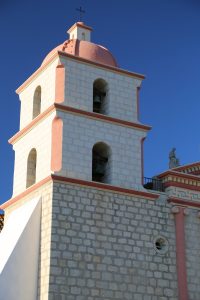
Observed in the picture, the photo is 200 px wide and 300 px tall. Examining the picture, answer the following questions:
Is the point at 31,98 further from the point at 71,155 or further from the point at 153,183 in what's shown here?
the point at 153,183

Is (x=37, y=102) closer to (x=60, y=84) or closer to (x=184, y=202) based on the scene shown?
(x=60, y=84)

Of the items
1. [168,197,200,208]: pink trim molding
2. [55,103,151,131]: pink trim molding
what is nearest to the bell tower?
[55,103,151,131]: pink trim molding

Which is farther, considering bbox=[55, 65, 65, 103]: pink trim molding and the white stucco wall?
bbox=[55, 65, 65, 103]: pink trim molding

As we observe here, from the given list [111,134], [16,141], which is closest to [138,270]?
[111,134]

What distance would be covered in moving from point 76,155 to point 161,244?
131 inches

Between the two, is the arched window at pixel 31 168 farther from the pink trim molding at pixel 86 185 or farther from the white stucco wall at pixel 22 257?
the white stucco wall at pixel 22 257

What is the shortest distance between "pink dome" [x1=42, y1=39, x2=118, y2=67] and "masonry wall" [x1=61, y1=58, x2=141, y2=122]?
401 mm

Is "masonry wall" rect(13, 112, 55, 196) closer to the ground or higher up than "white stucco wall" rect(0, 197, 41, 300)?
higher up

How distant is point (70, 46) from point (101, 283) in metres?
6.87

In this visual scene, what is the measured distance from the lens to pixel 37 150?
16.8 m

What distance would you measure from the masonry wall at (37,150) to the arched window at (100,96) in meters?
1.80

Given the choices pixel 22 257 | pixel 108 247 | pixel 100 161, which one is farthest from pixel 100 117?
pixel 22 257

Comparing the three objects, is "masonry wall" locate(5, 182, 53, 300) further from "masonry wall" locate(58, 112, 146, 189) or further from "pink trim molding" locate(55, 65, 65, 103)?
"pink trim molding" locate(55, 65, 65, 103)

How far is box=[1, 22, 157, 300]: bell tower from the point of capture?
49.1 feet
